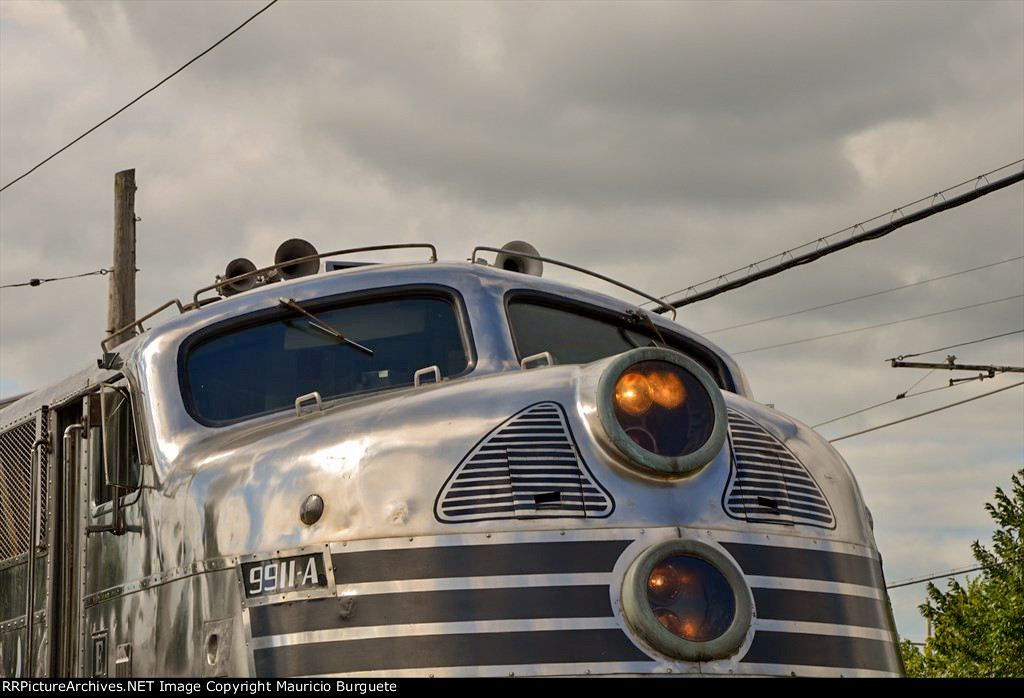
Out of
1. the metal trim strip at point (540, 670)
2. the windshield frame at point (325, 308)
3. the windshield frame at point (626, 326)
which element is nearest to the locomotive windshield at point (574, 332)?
the windshield frame at point (626, 326)

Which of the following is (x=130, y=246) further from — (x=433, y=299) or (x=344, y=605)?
(x=344, y=605)

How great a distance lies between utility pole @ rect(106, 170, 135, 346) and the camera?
18.3 m

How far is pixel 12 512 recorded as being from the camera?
9.18 m

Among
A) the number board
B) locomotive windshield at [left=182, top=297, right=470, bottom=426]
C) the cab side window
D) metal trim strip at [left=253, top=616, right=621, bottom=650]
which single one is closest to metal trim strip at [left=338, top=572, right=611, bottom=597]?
metal trim strip at [left=253, top=616, right=621, bottom=650]

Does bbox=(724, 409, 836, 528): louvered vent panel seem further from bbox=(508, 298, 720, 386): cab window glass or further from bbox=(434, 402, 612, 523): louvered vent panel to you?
bbox=(508, 298, 720, 386): cab window glass

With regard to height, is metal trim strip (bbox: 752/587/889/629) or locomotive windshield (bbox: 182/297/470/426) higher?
locomotive windshield (bbox: 182/297/470/426)

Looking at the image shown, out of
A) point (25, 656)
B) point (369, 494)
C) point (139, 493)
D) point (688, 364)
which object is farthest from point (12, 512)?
point (688, 364)

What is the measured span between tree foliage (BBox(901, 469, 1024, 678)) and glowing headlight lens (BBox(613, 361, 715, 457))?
85.7 feet

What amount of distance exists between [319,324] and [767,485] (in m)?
2.52

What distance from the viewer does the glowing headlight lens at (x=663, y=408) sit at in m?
6.38

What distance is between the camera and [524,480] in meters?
6.28

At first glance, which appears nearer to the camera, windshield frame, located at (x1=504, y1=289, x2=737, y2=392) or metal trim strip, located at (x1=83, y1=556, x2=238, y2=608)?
metal trim strip, located at (x1=83, y1=556, x2=238, y2=608)

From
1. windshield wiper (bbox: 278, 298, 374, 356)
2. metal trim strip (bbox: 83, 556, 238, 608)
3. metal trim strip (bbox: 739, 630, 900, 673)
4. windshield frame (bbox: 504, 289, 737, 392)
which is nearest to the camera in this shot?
metal trim strip (bbox: 739, 630, 900, 673)

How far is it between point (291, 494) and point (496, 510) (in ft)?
3.12
